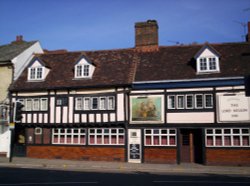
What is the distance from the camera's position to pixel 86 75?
2275 cm

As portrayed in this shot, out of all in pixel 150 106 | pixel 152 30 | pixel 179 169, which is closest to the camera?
pixel 179 169

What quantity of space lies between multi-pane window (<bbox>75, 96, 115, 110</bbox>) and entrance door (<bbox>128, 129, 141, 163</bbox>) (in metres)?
2.50

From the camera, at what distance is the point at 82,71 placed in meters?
22.7

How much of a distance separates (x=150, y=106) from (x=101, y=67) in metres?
5.86

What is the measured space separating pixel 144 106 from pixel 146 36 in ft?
23.7

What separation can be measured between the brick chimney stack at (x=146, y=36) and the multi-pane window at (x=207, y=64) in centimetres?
499

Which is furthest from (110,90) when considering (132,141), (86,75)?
(132,141)

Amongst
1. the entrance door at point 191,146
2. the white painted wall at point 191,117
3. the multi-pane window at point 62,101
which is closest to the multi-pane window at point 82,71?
the multi-pane window at point 62,101

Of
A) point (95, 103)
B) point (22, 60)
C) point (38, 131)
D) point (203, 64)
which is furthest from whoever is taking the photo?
point (22, 60)

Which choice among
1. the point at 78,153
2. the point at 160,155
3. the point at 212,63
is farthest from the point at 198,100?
the point at 78,153

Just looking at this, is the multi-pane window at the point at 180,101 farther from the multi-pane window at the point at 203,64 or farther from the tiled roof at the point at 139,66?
the multi-pane window at the point at 203,64

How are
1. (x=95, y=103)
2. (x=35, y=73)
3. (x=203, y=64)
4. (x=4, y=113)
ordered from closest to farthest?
(x=203, y=64)
(x=95, y=103)
(x=4, y=113)
(x=35, y=73)

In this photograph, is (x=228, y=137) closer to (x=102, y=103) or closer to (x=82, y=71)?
(x=102, y=103)

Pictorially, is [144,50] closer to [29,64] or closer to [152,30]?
[152,30]
